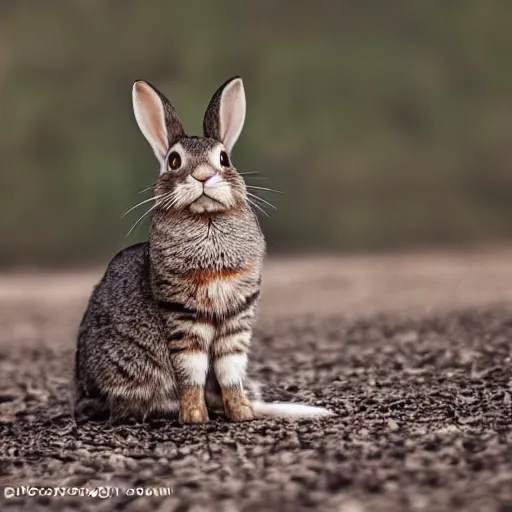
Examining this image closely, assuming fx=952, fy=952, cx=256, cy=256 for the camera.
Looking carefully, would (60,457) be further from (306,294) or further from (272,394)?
(306,294)

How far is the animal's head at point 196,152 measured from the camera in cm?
437

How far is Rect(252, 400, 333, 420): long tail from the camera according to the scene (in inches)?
179

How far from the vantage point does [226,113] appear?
4727 mm

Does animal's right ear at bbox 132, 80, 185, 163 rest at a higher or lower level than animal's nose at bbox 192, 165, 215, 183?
higher

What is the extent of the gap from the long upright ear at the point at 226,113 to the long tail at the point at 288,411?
4.18 feet

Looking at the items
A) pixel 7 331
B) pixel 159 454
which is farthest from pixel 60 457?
pixel 7 331

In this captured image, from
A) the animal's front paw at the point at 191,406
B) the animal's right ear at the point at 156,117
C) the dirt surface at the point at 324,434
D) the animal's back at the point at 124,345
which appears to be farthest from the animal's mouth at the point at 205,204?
the dirt surface at the point at 324,434

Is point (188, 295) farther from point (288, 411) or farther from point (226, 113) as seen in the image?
point (226, 113)

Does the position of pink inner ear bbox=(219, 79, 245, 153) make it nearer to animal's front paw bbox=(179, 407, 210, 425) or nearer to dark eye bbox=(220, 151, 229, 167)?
dark eye bbox=(220, 151, 229, 167)

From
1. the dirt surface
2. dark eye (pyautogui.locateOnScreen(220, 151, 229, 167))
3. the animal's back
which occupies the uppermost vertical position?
dark eye (pyautogui.locateOnScreen(220, 151, 229, 167))

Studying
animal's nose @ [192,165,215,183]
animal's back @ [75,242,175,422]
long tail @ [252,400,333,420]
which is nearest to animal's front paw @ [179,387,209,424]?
animal's back @ [75,242,175,422]

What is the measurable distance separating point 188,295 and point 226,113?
0.96 metres

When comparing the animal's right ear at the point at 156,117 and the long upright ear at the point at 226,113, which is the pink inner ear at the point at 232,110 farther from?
the animal's right ear at the point at 156,117

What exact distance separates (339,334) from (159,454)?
151 inches
